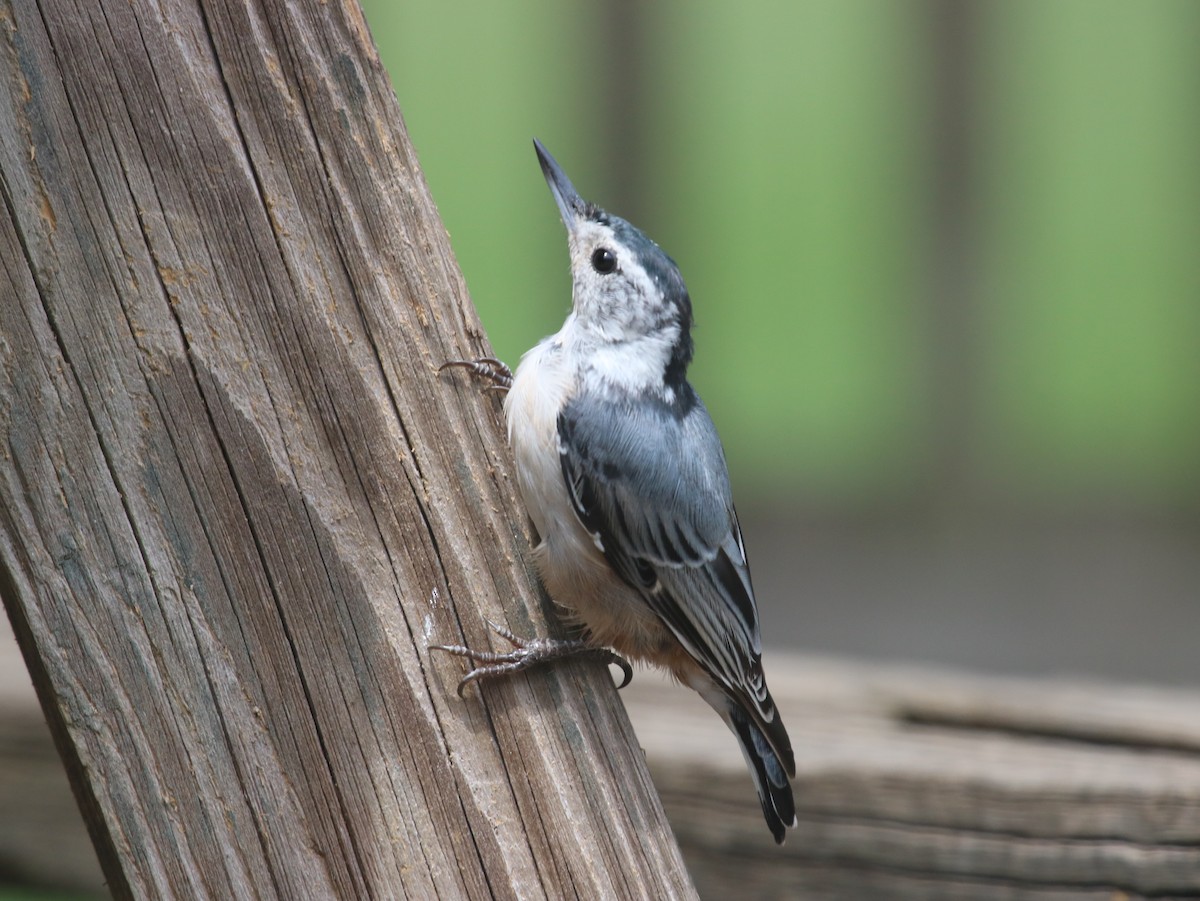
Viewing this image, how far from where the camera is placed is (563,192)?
270 centimetres

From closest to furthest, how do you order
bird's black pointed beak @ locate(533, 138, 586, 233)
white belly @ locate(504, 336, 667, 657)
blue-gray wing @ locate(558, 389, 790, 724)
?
1. white belly @ locate(504, 336, 667, 657)
2. blue-gray wing @ locate(558, 389, 790, 724)
3. bird's black pointed beak @ locate(533, 138, 586, 233)

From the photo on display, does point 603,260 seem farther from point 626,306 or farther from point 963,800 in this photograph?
point 963,800

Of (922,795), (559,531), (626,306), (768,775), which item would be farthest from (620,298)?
(922,795)

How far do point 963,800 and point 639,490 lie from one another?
831mm

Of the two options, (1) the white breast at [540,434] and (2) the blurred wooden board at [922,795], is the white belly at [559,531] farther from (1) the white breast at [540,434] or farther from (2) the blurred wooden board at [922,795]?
(2) the blurred wooden board at [922,795]

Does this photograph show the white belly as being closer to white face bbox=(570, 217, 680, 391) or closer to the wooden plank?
white face bbox=(570, 217, 680, 391)

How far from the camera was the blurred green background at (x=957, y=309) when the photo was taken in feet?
21.4

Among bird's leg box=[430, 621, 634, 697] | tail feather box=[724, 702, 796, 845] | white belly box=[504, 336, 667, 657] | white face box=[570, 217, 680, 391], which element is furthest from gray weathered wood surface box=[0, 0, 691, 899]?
white face box=[570, 217, 680, 391]

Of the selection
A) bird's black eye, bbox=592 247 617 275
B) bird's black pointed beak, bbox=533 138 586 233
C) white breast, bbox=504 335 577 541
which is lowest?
white breast, bbox=504 335 577 541

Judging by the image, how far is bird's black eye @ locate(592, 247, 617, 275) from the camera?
262 centimetres

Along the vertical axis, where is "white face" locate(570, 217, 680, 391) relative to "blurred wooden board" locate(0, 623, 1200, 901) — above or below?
above

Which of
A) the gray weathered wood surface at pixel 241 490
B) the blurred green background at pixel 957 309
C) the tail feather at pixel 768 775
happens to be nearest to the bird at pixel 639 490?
the tail feather at pixel 768 775

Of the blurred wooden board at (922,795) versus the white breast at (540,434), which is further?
the blurred wooden board at (922,795)

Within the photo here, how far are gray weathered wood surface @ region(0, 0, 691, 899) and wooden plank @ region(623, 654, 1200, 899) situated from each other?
711 mm
